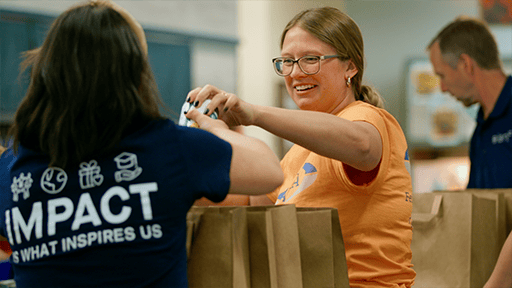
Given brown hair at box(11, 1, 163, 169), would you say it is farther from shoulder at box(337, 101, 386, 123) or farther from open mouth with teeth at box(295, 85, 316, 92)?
open mouth with teeth at box(295, 85, 316, 92)

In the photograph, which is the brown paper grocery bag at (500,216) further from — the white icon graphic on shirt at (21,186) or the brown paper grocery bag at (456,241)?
the white icon graphic on shirt at (21,186)

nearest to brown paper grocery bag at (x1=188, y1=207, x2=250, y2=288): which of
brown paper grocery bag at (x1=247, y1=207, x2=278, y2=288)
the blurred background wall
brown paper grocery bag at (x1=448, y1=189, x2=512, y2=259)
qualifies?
brown paper grocery bag at (x1=247, y1=207, x2=278, y2=288)

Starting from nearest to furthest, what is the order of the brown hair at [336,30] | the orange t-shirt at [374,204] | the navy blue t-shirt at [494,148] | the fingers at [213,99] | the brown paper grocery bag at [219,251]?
1. the brown paper grocery bag at [219,251]
2. the fingers at [213,99]
3. the orange t-shirt at [374,204]
4. the brown hair at [336,30]
5. the navy blue t-shirt at [494,148]

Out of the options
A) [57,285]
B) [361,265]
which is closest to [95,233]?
[57,285]

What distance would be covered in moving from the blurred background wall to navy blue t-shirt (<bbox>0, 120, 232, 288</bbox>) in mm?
4552

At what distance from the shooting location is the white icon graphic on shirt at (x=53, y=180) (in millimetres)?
923

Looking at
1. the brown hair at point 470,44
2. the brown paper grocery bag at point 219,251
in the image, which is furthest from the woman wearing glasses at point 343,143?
the brown hair at point 470,44

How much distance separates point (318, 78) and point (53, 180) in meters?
0.85

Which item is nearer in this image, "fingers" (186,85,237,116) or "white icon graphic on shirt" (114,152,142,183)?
"white icon graphic on shirt" (114,152,142,183)

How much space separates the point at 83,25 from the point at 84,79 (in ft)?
0.33

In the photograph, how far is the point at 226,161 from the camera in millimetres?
968

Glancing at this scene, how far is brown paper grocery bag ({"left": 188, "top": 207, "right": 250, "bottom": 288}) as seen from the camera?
1046mm

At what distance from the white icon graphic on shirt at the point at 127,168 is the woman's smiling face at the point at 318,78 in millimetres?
744

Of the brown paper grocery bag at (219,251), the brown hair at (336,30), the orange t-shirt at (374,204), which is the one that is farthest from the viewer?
the brown hair at (336,30)
